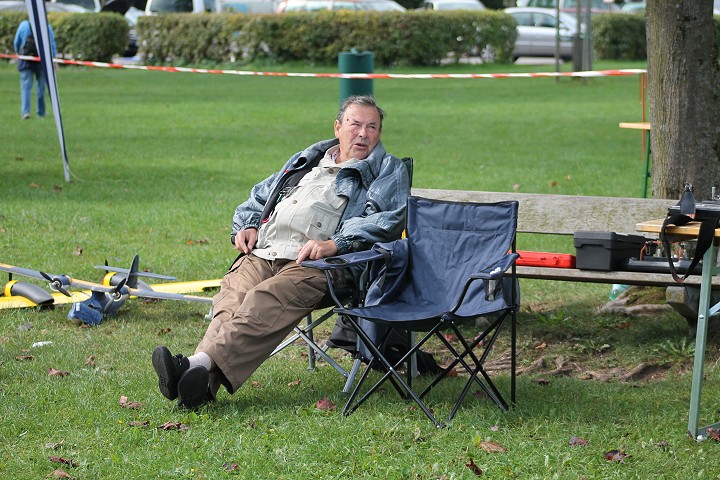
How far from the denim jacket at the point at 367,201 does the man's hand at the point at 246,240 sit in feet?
0.34

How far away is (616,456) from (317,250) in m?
1.75

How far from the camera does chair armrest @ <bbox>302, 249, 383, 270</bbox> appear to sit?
17.3 ft

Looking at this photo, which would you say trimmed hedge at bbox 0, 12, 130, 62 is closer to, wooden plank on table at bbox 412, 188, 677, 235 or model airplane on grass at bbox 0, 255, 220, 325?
model airplane on grass at bbox 0, 255, 220, 325

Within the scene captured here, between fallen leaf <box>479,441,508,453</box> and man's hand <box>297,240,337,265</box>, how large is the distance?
1.32 metres

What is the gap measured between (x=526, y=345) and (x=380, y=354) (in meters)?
1.68

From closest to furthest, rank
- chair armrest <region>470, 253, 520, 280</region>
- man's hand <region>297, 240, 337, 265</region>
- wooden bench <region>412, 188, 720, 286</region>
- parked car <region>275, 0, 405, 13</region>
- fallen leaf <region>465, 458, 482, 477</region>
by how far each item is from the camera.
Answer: fallen leaf <region>465, 458, 482, 477</region>
chair armrest <region>470, 253, 520, 280</region>
man's hand <region>297, 240, 337, 265</region>
wooden bench <region>412, 188, 720, 286</region>
parked car <region>275, 0, 405, 13</region>

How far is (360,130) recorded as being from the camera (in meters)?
5.92

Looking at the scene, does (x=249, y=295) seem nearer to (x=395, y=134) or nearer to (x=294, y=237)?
(x=294, y=237)

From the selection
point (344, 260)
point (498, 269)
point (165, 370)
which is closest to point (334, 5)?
point (344, 260)

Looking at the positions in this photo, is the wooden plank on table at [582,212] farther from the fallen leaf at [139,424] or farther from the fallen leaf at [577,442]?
the fallen leaf at [139,424]

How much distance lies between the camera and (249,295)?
212 inches

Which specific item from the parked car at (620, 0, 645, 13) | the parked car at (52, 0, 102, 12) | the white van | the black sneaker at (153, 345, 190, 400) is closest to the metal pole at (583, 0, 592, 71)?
the white van

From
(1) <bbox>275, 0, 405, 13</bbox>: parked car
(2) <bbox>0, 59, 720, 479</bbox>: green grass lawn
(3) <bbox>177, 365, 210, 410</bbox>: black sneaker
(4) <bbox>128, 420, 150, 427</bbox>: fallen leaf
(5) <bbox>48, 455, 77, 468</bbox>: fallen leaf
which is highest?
(1) <bbox>275, 0, 405, 13</bbox>: parked car

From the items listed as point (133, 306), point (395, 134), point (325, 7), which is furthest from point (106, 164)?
point (325, 7)
